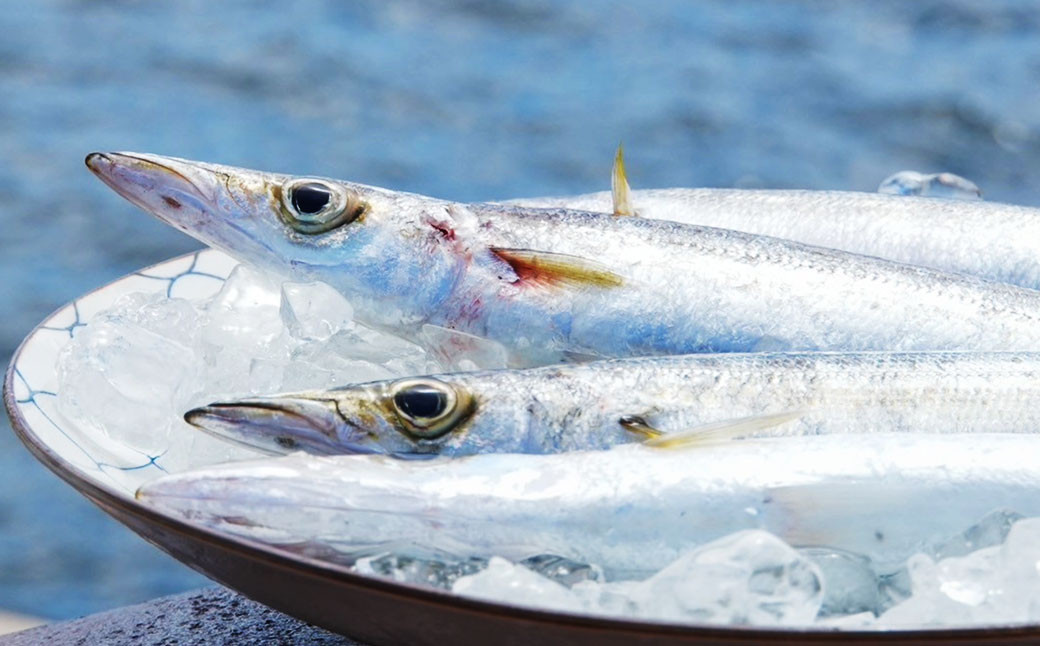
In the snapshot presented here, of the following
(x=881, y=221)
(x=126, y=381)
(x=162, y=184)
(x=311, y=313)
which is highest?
(x=881, y=221)


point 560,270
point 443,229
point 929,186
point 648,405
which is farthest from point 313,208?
point 929,186

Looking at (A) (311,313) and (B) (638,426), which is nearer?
(B) (638,426)

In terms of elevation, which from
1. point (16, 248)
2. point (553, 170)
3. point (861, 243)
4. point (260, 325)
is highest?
point (553, 170)

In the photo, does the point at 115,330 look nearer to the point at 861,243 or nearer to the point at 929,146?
the point at 861,243

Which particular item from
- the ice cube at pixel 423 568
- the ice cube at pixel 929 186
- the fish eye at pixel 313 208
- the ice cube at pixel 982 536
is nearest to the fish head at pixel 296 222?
the fish eye at pixel 313 208

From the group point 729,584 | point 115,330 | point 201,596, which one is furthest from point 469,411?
point 201,596

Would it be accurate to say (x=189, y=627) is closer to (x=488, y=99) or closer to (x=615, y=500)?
(x=615, y=500)

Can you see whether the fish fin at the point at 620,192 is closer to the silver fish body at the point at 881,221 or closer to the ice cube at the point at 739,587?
the silver fish body at the point at 881,221
